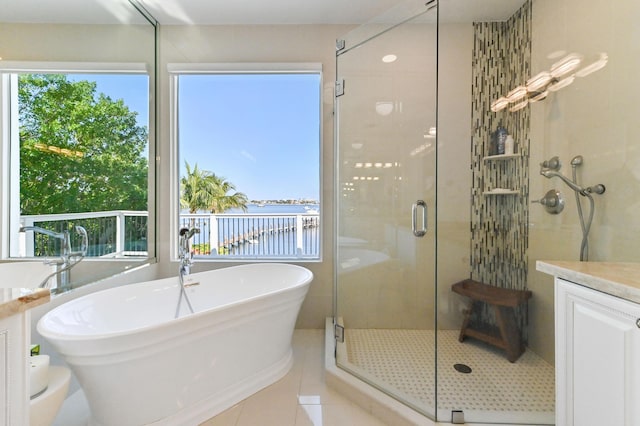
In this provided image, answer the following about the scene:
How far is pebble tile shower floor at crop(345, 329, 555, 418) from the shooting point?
154 centimetres

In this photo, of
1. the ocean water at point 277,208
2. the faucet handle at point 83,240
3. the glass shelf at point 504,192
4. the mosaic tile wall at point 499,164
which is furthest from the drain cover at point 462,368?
the faucet handle at point 83,240

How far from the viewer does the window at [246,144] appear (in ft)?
8.79

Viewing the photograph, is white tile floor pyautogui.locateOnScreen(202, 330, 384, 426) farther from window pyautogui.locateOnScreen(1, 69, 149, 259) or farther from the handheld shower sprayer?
the handheld shower sprayer

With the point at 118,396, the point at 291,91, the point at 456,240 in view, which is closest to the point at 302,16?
the point at 291,91

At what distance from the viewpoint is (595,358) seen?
917 mm

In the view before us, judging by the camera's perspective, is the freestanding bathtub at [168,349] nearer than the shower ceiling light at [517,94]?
Yes

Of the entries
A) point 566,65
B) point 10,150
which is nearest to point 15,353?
point 10,150

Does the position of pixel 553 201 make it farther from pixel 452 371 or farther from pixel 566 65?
pixel 452 371

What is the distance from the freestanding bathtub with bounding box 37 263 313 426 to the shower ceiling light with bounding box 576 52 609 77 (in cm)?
232

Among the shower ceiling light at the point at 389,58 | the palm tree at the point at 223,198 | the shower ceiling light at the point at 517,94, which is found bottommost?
the palm tree at the point at 223,198

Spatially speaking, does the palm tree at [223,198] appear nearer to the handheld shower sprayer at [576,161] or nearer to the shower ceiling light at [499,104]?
the shower ceiling light at [499,104]

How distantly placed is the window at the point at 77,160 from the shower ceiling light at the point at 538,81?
130 inches

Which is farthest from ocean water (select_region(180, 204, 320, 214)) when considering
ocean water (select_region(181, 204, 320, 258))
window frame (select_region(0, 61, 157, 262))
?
window frame (select_region(0, 61, 157, 262))

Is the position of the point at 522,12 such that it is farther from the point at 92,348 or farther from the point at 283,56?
the point at 92,348
